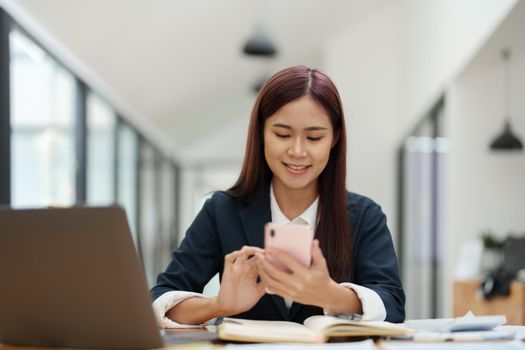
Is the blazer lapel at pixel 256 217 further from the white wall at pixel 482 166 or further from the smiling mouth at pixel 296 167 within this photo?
the white wall at pixel 482 166

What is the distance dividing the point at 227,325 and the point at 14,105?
13.1ft

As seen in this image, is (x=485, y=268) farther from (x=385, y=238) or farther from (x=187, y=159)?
(x=187, y=159)

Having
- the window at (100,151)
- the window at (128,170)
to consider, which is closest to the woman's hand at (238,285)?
the window at (100,151)

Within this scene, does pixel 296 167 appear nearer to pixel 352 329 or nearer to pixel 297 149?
pixel 297 149

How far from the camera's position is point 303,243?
5.38 feet

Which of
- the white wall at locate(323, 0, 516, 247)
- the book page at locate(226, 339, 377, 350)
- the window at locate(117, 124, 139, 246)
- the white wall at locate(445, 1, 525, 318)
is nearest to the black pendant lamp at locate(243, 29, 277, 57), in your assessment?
the white wall at locate(445, 1, 525, 318)

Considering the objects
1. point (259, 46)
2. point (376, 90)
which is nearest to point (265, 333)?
point (259, 46)

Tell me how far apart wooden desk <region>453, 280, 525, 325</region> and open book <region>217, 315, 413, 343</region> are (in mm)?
3720

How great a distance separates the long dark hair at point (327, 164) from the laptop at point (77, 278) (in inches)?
26.4

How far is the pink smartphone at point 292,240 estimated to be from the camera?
1629 mm

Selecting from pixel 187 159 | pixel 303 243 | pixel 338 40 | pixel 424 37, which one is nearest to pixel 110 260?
pixel 303 243

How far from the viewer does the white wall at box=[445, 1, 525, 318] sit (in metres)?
6.12

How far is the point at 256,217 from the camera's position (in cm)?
210

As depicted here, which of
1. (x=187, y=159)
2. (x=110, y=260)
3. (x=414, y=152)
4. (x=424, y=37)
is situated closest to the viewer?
(x=110, y=260)
